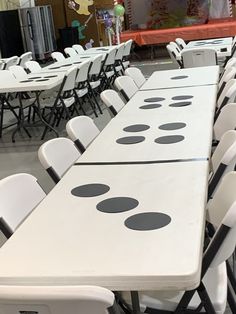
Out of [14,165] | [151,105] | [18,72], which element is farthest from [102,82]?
[151,105]

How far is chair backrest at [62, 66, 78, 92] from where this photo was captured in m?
6.12

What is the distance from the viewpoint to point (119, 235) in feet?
6.29

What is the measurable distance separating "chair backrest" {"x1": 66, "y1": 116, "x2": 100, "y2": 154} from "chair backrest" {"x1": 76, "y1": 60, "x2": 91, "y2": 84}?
3.07 metres

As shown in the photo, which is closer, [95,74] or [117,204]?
[117,204]

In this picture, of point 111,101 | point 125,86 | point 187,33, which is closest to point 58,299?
point 111,101

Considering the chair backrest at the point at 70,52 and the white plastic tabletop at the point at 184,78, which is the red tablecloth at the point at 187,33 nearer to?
the chair backrest at the point at 70,52

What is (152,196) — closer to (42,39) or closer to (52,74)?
(52,74)

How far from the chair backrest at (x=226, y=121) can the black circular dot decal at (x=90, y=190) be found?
1.34 metres

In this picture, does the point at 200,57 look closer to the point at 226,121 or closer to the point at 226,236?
the point at 226,121

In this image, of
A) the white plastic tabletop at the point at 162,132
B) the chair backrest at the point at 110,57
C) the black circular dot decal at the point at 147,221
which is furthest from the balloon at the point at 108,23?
the black circular dot decal at the point at 147,221

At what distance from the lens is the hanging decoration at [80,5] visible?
12.8 m

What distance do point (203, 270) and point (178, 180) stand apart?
597 millimetres

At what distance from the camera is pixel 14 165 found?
5.50 metres

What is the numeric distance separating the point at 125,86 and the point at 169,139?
221 cm
